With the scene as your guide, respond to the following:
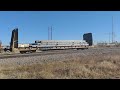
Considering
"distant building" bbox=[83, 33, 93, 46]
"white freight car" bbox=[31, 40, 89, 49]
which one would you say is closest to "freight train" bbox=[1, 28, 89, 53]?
"white freight car" bbox=[31, 40, 89, 49]

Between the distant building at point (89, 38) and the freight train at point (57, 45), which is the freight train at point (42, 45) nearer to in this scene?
the freight train at point (57, 45)

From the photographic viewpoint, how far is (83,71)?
2073 cm

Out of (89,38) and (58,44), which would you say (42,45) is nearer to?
(58,44)

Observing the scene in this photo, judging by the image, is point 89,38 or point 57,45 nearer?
point 57,45

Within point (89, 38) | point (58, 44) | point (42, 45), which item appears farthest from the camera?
point (89, 38)

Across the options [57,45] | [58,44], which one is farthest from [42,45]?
[58,44]

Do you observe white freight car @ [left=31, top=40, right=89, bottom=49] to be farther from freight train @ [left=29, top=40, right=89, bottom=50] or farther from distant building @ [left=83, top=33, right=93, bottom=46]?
distant building @ [left=83, top=33, right=93, bottom=46]

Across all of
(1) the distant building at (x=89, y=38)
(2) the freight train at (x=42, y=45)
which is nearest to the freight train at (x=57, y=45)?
(2) the freight train at (x=42, y=45)
